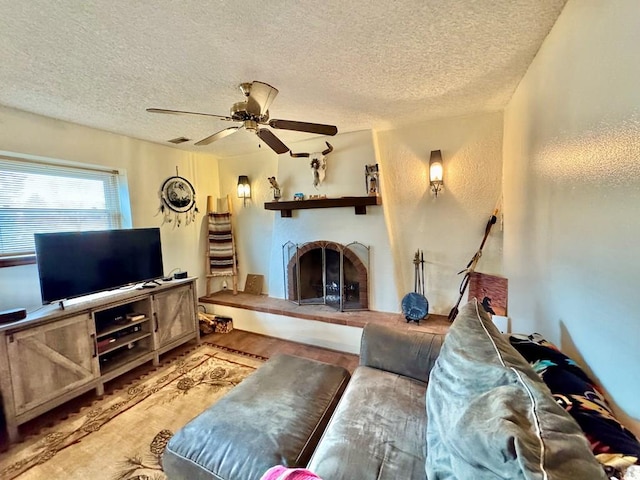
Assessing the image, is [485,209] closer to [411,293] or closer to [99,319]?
[411,293]

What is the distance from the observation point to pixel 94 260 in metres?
2.49

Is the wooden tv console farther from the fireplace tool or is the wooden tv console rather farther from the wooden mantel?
the fireplace tool

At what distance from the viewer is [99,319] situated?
2.58 metres

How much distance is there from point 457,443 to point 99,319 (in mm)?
3055

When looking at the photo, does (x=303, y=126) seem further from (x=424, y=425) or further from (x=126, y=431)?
(x=126, y=431)

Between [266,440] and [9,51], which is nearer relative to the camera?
[266,440]

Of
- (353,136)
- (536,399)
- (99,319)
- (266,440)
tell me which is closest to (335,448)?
(266,440)

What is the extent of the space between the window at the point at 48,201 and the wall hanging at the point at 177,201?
489 millimetres

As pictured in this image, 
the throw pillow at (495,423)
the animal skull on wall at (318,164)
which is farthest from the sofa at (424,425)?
the animal skull on wall at (318,164)

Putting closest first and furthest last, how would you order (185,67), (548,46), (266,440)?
(266,440) → (548,46) → (185,67)

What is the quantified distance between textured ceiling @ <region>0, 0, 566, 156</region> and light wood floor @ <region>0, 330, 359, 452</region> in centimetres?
239

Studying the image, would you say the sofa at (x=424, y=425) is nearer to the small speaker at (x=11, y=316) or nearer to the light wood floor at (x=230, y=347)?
the light wood floor at (x=230, y=347)

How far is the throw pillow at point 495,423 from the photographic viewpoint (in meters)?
0.56

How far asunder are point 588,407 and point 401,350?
3.27 ft
